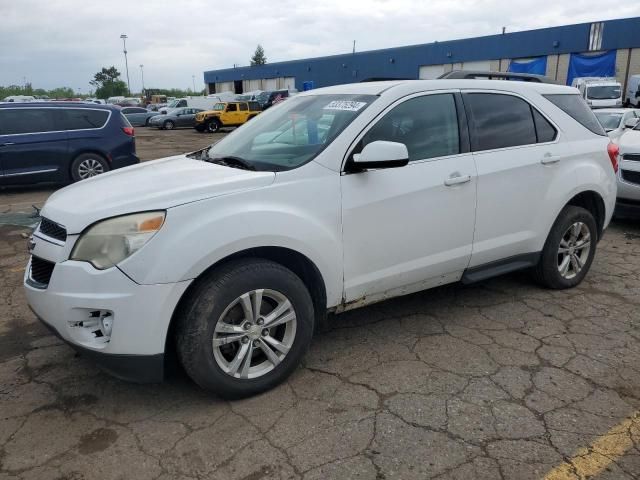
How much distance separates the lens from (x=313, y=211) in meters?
3.02

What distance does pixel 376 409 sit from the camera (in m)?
2.86

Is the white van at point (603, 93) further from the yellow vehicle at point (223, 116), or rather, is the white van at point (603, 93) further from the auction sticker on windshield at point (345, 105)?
the auction sticker on windshield at point (345, 105)

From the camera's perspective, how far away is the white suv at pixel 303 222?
8.59 ft

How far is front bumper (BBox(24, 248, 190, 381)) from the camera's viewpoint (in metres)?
2.54

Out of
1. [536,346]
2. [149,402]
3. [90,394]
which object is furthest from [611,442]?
[90,394]

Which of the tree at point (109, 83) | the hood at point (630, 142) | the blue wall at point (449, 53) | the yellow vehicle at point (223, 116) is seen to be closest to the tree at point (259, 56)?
the tree at point (109, 83)

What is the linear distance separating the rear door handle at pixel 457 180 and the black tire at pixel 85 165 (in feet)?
26.6

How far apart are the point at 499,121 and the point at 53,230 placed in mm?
3088

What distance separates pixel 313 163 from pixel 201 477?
1759 mm

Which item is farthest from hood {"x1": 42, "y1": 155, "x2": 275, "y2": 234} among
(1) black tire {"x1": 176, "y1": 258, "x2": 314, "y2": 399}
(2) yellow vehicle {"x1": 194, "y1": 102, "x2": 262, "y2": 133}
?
(2) yellow vehicle {"x1": 194, "y1": 102, "x2": 262, "y2": 133}

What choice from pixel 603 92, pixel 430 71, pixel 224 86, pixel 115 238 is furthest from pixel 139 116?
pixel 115 238

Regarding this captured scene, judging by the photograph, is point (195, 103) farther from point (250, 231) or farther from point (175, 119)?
point (250, 231)

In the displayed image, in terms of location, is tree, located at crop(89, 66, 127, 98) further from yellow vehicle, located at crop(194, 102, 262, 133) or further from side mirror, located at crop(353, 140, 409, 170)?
side mirror, located at crop(353, 140, 409, 170)

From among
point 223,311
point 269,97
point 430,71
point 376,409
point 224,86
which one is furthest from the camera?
point 224,86
